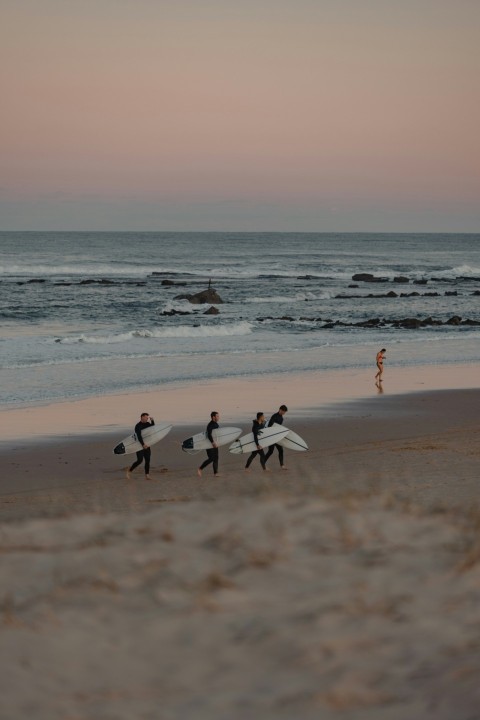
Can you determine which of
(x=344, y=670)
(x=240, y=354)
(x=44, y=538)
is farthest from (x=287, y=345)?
(x=344, y=670)

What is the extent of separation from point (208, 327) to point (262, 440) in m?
29.5

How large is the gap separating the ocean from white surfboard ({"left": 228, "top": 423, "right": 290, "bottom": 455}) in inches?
354

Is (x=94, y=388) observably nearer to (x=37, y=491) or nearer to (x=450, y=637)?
(x=37, y=491)

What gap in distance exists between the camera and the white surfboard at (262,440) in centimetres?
1753

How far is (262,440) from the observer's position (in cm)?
1753

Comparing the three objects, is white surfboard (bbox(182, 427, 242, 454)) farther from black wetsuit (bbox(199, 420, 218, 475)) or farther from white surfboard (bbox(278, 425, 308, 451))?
white surfboard (bbox(278, 425, 308, 451))

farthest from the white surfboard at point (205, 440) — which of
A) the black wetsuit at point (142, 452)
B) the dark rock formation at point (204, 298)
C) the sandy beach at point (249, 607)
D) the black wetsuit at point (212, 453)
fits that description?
the dark rock formation at point (204, 298)

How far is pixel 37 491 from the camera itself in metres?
16.0

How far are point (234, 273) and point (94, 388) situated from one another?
247 feet

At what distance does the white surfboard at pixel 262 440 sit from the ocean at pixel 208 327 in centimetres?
899

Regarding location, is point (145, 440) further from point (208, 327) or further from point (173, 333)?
point (208, 327)

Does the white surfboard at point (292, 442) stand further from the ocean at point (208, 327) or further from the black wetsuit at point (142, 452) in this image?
the ocean at point (208, 327)

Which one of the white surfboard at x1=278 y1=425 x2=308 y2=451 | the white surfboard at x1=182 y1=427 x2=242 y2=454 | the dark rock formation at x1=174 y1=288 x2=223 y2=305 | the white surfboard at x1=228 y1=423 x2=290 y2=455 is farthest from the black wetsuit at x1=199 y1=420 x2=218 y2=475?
the dark rock formation at x1=174 y1=288 x2=223 y2=305

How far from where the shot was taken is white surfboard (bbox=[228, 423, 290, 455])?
17.5 meters
